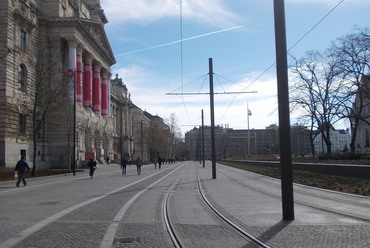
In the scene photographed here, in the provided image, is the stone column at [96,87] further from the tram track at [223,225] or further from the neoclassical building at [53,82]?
the tram track at [223,225]

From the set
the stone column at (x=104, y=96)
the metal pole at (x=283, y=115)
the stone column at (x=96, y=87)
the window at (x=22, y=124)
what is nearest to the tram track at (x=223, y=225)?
the metal pole at (x=283, y=115)

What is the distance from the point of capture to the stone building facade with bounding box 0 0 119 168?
1804 inches

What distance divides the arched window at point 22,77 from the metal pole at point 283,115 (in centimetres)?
4732

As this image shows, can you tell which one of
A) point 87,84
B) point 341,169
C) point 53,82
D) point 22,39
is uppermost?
point 22,39

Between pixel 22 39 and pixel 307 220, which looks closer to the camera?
pixel 307 220

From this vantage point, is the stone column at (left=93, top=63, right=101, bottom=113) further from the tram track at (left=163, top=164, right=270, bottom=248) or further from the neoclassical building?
the tram track at (left=163, top=164, right=270, bottom=248)

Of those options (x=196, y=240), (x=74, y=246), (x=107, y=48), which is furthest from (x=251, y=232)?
(x=107, y=48)

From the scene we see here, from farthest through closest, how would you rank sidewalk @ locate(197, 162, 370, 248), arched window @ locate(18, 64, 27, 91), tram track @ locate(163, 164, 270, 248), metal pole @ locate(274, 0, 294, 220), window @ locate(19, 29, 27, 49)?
window @ locate(19, 29, 27, 49) → arched window @ locate(18, 64, 27, 91) → metal pole @ locate(274, 0, 294, 220) → sidewalk @ locate(197, 162, 370, 248) → tram track @ locate(163, 164, 270, 248)

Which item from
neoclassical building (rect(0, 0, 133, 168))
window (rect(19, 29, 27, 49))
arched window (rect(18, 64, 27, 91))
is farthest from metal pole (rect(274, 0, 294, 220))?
window (rect(19, 29, 27, 49))

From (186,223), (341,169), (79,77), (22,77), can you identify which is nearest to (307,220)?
(186,223)

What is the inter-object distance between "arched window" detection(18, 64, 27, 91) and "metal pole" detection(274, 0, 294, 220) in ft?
155

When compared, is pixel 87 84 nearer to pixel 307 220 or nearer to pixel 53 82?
pixel 53 82

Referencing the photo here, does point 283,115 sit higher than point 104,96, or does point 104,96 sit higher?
point 104,96

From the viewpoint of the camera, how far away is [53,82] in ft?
204
